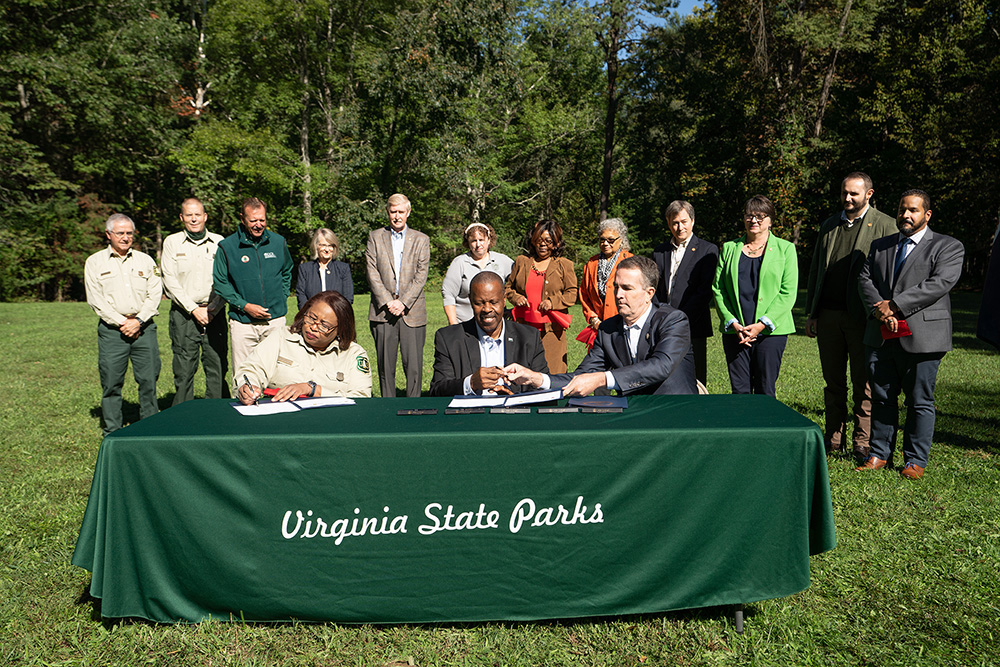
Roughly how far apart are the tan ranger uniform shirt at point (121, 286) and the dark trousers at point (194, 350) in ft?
0.96

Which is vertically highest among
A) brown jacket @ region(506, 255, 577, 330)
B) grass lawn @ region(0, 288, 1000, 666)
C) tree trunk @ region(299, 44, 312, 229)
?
tree trunk @ region(299, 44, 312, 229)

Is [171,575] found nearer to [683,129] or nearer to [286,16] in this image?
[286,16]

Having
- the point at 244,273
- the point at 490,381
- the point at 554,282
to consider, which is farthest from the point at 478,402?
the point at 244,273

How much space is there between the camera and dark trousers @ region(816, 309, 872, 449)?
18.1 ft

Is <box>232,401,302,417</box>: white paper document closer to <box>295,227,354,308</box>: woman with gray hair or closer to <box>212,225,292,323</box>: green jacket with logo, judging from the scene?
<box>212,225,292,323</box>: green jacket with logo

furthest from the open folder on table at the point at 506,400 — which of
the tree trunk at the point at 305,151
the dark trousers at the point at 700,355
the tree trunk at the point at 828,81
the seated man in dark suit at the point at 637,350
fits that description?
the tree trunk at the point at 305,151

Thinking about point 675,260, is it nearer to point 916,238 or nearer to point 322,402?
point 916,238

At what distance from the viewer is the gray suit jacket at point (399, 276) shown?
6.43m

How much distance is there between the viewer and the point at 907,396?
5.05 metres

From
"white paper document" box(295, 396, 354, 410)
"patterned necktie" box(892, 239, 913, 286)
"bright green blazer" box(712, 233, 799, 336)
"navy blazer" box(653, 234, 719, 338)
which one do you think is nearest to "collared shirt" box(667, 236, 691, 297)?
"navy blazer" box(653, 234, 719, 338)

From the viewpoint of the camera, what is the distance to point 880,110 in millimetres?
24234

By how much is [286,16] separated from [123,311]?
2521 centimetres

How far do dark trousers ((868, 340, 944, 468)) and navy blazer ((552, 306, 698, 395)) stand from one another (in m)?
1.85

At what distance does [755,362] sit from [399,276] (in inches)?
128
